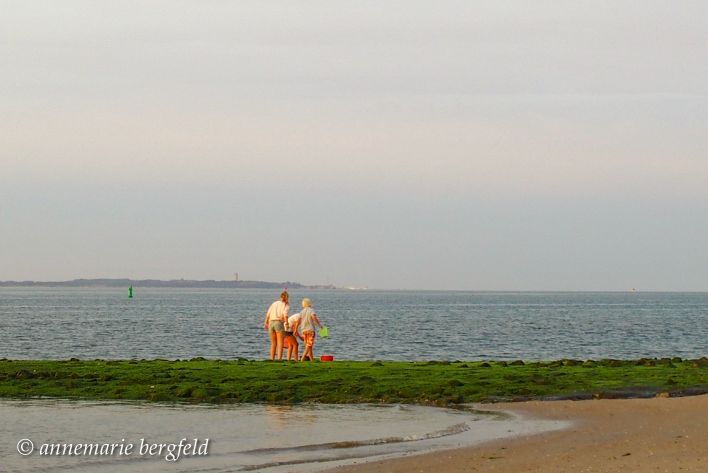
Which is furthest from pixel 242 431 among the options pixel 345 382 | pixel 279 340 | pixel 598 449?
pixel 279 340

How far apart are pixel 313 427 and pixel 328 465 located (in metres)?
3.66

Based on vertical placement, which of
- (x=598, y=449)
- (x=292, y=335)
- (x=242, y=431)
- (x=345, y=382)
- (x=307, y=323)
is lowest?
(x=242, y=431)

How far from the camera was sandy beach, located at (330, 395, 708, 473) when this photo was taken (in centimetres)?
1411

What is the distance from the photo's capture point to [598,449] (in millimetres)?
15469

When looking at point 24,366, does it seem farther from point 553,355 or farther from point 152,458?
point 553,355

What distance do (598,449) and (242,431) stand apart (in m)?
5.95

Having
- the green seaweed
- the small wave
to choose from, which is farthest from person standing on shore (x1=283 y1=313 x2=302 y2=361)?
the small wave

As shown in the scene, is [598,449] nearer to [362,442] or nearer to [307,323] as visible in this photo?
[362,442]

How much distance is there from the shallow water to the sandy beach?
0.70 m

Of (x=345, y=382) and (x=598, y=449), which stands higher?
(x=345, y=382)

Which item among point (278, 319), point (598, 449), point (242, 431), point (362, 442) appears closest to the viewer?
point (598, 449)

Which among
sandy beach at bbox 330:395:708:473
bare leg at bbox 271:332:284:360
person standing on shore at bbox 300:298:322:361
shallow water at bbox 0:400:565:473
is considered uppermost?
person standing on shore at bbox 300:298:322:361

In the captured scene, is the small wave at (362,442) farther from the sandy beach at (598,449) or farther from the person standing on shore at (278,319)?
the person standing on shore at (278,319)

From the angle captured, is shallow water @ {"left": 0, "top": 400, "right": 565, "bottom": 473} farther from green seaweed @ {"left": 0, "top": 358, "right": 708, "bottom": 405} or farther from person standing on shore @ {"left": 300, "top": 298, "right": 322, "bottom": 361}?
person standing on shore @ {"left": 300, "top": 298, "right": 322, "bottom": 361}
